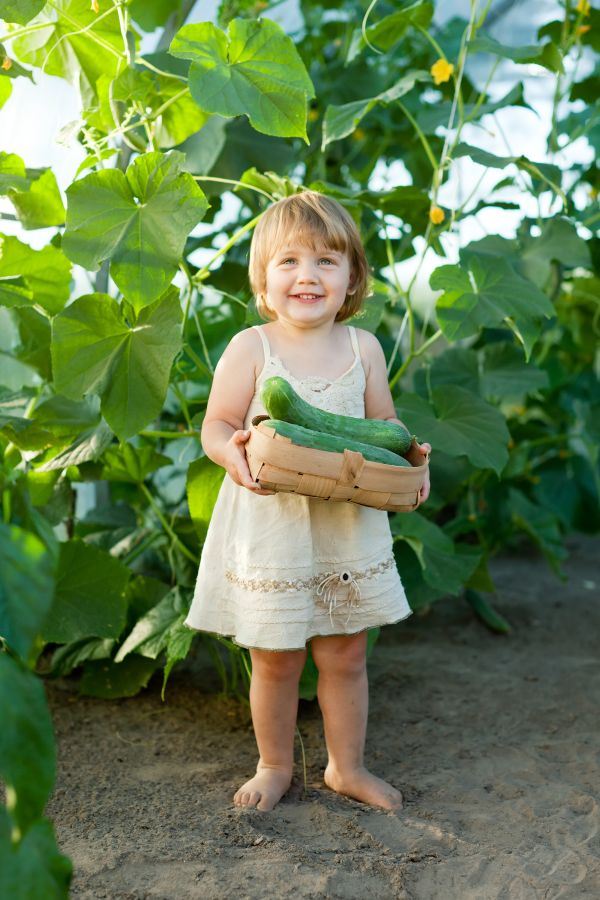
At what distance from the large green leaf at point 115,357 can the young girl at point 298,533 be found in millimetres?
137

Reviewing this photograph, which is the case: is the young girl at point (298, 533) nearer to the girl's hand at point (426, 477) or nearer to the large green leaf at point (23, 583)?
the girl's hand at point (426, 477)

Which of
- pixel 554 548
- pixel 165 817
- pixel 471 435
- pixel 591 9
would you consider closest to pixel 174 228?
pixel 471 435

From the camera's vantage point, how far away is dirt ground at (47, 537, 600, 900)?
1385mm

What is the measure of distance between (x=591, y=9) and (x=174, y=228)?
1481mm

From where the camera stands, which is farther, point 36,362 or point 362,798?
point 36,362

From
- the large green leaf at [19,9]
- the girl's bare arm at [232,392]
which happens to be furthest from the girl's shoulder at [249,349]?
the large green leaf at [19,9]

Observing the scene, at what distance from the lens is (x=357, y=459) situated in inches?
55.5

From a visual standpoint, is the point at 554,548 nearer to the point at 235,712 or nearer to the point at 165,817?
the point at 235,712

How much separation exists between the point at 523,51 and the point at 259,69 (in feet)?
2.03

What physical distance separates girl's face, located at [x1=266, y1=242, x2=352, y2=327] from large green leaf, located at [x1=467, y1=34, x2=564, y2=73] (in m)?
0.65

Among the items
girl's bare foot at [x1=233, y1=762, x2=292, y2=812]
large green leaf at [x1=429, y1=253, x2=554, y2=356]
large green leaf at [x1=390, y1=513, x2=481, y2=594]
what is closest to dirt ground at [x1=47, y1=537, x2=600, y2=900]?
girl's bare foot at [x1=233, y1=762, x2=292, y2=812]

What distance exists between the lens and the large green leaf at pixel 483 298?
73.9 inches

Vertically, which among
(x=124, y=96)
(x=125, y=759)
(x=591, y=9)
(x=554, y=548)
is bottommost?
(x=125, y=759)

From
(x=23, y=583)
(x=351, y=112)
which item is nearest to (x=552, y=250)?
(x=351, y=112)
